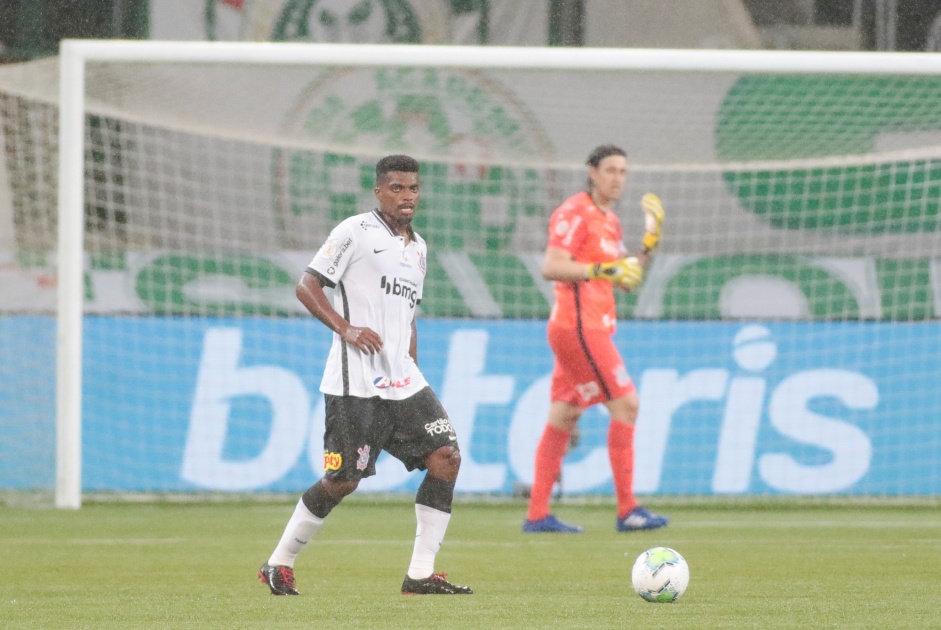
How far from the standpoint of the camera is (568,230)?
8.48 meters

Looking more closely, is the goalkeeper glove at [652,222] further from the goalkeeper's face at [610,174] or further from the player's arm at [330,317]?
the player's arm at [330,317]

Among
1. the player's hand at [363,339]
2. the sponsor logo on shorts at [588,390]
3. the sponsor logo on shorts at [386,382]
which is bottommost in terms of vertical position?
the sponsor logo on shorts at [588,390]

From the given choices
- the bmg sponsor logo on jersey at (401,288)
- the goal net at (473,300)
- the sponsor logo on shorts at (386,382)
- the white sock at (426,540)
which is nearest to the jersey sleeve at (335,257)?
the bmg sponsor logo on jersey at (401,288)

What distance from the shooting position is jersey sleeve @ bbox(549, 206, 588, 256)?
8.44 meters

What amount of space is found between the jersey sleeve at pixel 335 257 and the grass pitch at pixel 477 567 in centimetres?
122

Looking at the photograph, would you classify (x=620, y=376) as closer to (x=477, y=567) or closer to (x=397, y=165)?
(x=477, y=567)

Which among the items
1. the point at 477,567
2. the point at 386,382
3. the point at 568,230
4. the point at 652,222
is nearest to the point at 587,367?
the point at 568,230

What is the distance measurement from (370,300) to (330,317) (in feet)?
0.70

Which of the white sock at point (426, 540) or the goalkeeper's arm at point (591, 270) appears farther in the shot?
the goalkeeper's arm at point (591, 270)

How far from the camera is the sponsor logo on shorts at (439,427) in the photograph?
5908 mm

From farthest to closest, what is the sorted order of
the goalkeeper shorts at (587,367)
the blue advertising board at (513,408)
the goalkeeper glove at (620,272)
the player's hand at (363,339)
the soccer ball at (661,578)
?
the blue advertising board at (513,408) < the goalkeeper shorts at (587,367) < the goalkeeper glove at (620,272) < the player's hand at (363,339) < the soccer ball at (661,578)

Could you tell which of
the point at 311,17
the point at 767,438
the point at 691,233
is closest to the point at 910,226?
the point at 691,233

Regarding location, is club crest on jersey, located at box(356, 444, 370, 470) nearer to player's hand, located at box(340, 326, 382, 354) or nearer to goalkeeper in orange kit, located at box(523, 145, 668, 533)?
player's hand, located at box(340, 326, 382, 354)

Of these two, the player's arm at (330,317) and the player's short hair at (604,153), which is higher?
the player's short hair at (604,153)
